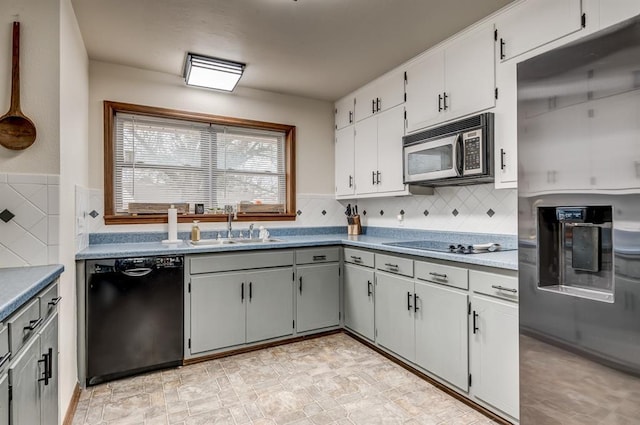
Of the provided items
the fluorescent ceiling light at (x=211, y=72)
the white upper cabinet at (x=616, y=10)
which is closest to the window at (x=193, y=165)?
the fluorescent ceiling light at (x=211, y=72)

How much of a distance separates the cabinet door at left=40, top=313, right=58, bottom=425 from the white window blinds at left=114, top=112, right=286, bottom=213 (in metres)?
1.67

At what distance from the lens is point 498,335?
1.99 meters

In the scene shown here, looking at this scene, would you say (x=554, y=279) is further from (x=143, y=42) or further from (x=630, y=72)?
(x=143, y=42)

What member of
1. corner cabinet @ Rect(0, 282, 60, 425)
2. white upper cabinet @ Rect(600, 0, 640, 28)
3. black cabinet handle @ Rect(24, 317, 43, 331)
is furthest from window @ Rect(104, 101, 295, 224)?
white upper cabinet @ Rect(600, 0, 640, 28)

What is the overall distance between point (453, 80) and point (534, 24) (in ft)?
2.01

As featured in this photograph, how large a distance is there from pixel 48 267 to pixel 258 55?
2.12m

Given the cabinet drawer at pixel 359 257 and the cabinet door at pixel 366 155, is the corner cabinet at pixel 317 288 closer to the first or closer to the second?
the cabinet drawer at pixel 359 257

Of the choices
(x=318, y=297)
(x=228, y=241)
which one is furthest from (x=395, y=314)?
(x=228, y=241)

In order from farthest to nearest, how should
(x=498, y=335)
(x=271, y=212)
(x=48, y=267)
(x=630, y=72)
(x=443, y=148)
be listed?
1. (x=271, y=212)
2. (x=443, y=148)
3. (x=498, y=335)
4. (x=48, y=267)
5. (x=630, y=72)

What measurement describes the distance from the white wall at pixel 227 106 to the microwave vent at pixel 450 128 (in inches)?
51.8

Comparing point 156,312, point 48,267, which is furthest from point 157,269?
point 48,267

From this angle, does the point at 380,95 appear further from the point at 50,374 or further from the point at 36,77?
the point at 50,374

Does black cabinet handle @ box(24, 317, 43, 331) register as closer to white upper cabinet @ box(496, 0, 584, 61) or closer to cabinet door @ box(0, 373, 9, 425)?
cabinet door @ box(0, 373, 9, 425)

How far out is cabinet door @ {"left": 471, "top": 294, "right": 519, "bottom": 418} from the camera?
192 centimetres
